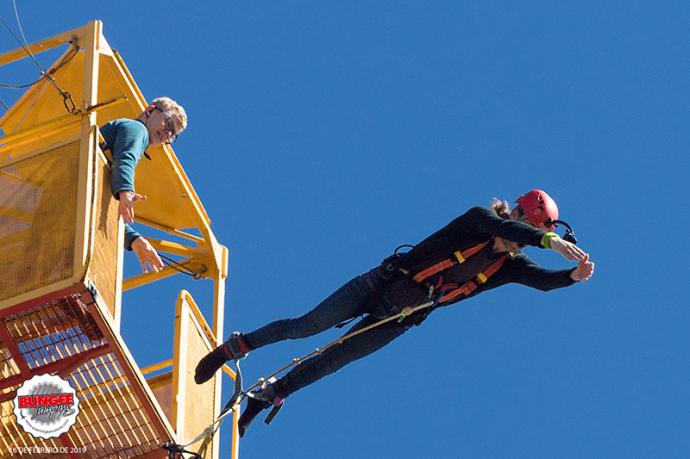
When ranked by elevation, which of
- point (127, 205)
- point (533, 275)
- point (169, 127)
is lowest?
point (533, 275)

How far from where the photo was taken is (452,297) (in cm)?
1445

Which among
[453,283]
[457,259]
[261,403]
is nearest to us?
[457,259]

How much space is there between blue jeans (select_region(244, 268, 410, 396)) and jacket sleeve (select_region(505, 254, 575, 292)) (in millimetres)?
1042

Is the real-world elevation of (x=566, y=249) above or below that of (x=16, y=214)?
below

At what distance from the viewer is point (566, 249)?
13312mm

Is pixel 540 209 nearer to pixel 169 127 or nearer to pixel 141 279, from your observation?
pixel 169 127

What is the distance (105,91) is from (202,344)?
2.59 m

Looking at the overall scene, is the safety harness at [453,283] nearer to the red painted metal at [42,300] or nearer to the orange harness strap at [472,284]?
the orange harness strap at [472,284]

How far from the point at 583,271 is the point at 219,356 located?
3.25 metres

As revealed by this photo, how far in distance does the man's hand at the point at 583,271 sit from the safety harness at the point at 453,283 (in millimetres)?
683

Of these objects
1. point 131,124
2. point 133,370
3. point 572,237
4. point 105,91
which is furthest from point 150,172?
point 572,237

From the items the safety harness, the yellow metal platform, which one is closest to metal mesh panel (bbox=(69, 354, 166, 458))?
the yellow metal platform

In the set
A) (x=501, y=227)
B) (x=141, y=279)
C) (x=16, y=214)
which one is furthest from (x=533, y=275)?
(x=141, y=279)

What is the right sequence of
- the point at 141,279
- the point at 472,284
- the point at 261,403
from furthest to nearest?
1. the point at 141,279
2. the point at 261,403
3. the point at 472,284
